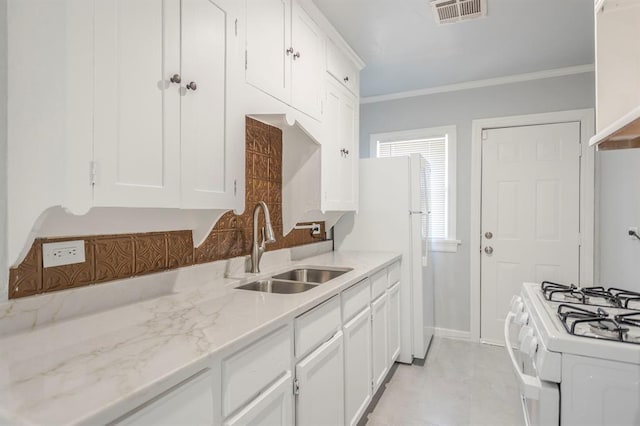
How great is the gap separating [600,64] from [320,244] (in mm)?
2131

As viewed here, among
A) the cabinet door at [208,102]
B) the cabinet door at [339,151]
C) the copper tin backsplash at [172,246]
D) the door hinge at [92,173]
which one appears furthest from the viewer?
the cabinet door at [339,151]

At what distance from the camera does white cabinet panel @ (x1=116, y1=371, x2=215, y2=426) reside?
77cm

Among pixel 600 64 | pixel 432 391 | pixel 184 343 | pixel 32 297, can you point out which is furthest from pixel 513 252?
pixel 32 297

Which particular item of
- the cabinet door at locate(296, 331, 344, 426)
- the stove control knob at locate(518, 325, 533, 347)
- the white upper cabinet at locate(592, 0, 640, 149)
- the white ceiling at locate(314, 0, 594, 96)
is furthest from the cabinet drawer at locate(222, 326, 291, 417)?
the white ceiling at locate(314, 0, 594, 96)

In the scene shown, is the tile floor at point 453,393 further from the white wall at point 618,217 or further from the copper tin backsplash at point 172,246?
the copper tin backsplash at point 172,246

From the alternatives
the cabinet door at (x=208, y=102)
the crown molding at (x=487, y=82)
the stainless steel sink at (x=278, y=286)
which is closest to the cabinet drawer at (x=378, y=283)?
the stainless steel sink at (x=278, y=286)

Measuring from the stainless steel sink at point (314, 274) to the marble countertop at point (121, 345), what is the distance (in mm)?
614

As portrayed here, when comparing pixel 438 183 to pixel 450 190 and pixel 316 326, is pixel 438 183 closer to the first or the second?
pixel 450 190

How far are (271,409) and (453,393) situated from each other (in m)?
1.83

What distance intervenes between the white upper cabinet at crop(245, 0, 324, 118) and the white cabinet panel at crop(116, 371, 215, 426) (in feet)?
4.13

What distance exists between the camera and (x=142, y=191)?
1.13m

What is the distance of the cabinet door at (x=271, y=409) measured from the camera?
1058 millimetres

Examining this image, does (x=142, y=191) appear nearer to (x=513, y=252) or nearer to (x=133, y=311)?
(x=133, y=311)

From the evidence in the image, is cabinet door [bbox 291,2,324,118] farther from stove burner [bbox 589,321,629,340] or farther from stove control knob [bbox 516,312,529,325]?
stove burner [bbox 589,321,629,340]
